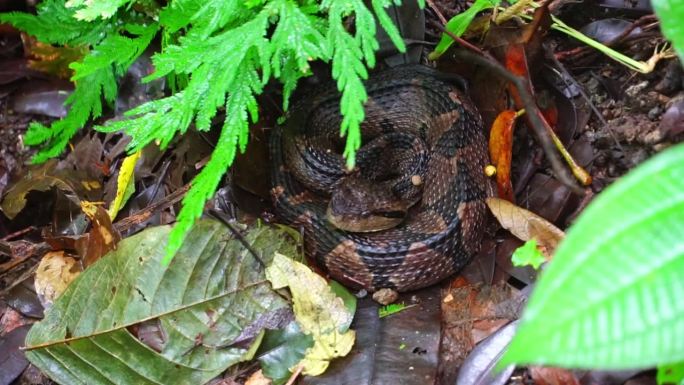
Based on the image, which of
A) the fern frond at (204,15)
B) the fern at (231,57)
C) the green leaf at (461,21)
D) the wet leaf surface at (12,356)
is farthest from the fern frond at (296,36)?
the wet leaf surface at (12,356)

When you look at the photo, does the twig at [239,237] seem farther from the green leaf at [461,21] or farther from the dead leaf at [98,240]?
the green leaf at [461,21]

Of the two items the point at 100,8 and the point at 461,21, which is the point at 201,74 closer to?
the point at 100,8

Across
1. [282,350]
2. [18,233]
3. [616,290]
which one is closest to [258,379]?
[282,350]

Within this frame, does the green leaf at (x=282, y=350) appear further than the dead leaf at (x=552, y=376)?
Yes

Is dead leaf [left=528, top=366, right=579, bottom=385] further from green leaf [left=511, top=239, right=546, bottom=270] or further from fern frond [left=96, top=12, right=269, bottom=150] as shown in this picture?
fern frond [left=96, top=12, right=269, bottom=150]

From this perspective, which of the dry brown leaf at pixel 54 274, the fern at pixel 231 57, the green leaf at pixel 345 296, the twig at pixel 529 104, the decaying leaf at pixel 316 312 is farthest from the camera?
the dry brown leaf at pixel 54 274

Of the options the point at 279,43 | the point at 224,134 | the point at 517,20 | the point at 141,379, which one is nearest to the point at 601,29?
the point at 517,20
